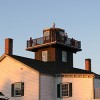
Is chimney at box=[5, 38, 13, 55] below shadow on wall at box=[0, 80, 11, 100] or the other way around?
the other way around

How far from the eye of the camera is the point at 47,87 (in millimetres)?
46719

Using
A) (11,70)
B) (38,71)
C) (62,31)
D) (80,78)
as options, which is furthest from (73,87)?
(62,31)

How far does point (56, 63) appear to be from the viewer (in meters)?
53.7

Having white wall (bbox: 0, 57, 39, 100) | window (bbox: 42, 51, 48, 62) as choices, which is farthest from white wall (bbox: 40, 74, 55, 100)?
window (bbox: 42, 51, 48, 62)

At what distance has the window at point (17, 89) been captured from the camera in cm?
4669

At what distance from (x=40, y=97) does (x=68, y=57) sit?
39.9 feet

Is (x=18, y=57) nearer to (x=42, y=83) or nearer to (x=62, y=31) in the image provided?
(x=42, y=83)

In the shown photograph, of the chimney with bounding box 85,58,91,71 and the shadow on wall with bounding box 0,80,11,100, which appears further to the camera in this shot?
the chimney with bounding box 85,58,91,71

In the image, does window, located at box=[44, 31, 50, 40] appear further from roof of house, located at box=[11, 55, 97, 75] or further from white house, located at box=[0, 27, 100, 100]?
white house, located at box=[0, 27, 100, 100]

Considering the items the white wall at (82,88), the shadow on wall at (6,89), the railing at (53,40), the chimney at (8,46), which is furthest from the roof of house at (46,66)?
the railing at (53,40)

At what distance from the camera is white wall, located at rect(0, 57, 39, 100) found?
45812 millimetres

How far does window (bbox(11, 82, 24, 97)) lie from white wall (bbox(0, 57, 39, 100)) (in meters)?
0.37

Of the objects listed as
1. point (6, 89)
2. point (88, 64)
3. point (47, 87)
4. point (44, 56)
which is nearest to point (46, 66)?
point (47, 87)

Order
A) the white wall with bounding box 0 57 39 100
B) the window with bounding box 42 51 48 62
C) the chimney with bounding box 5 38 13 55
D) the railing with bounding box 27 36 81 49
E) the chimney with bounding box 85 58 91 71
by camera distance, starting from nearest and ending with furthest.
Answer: the white wall with bounding box 0 57 39 100 → the chimney with bounding box 5 38 13 55 → the window with bounding box 42 51 48 62 → the railing with bounding box 27 36 81 49 → the chimney with bounding box 85 58 91 71
